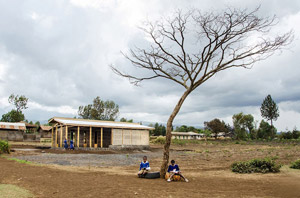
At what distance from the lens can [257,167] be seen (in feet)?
40.9

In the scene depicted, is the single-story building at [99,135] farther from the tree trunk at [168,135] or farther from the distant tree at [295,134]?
the distant tree at [295,134]

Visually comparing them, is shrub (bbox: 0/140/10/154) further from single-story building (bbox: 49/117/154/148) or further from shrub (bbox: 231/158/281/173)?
shrub (bbox: 231/158/281/173)

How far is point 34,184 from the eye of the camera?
8.25 m

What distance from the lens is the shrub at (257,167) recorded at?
12.2 metres

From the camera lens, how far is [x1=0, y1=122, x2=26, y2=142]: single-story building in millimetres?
42866

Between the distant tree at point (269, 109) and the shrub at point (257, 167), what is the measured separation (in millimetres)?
72736

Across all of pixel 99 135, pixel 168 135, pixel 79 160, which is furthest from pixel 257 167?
pixel 99 135

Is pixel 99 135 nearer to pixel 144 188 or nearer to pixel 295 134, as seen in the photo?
pixel 144 188

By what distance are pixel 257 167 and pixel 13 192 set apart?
10.6 meters

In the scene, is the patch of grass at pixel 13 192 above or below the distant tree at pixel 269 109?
below

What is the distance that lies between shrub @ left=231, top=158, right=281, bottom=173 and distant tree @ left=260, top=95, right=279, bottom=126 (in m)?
72.7

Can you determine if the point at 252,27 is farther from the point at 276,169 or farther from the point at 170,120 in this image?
the point at 276,169

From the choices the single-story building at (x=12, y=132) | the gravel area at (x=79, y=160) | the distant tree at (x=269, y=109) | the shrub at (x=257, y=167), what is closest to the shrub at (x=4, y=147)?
the gravel area at (x=79, y=160)

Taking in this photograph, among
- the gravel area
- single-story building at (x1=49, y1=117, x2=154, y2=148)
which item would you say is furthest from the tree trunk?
single-story building at (x1=49, y1=117, x2=154, y2=148)
